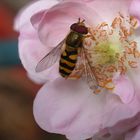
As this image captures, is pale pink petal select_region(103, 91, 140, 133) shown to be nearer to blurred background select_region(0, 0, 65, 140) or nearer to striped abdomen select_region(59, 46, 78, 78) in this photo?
striped abdomen select_region(59, 46, 78, 78)

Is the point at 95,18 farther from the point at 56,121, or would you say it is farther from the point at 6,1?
the point at 6,1

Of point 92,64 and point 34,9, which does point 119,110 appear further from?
point 34,9

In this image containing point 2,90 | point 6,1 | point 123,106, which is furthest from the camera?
point 6,1

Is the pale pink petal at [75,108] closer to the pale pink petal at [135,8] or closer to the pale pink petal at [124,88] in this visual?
the pale pink petal at [124,88]

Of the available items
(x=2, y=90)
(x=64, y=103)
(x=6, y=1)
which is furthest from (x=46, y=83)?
(x=6, y=1)

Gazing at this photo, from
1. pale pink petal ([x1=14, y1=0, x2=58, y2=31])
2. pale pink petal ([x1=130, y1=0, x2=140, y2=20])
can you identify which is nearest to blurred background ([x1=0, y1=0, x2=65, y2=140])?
pale pink petal ([x1=14, y1=0, x2=58, y2=31])

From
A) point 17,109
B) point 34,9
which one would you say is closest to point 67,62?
point 34,9

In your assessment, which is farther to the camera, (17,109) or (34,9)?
(17,109)
